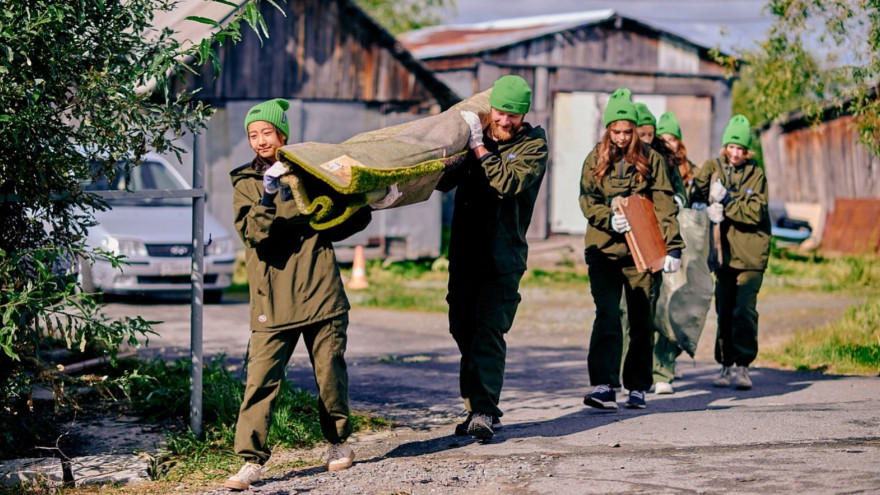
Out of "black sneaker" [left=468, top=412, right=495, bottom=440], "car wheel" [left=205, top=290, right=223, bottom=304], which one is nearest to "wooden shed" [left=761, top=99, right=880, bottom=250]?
"car wheel" [left=205, top=290, right=223, bottom=304]

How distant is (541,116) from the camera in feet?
65.0

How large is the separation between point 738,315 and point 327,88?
1098 centimetres

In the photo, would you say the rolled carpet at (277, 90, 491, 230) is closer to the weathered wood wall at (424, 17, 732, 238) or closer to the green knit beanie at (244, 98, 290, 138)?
the green knit beanie at (244, 98, 290, 138)

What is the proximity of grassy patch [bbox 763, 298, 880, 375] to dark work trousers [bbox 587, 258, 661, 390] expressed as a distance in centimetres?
285

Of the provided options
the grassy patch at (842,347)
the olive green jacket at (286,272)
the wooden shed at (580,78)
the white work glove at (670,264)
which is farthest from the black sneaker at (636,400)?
the wooden shed at (580,78)

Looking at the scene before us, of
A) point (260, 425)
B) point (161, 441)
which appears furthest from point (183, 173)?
point (260, 425)

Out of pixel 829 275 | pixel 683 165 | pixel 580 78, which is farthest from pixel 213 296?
pixel 829 275

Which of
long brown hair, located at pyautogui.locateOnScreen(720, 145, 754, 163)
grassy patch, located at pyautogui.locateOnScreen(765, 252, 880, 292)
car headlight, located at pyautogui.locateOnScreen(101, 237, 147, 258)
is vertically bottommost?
grassy patch, located at pyautogui.locateOnScreen(765, 252, 880, 292)

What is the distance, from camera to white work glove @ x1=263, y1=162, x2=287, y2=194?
207 inches

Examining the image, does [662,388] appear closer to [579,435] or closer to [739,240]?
[739,240]

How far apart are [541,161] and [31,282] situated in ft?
8.88

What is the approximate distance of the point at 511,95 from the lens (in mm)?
6078

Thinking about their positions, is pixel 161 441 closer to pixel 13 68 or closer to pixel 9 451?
pixel 9 451

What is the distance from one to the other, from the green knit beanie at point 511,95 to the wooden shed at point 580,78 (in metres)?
13.2
